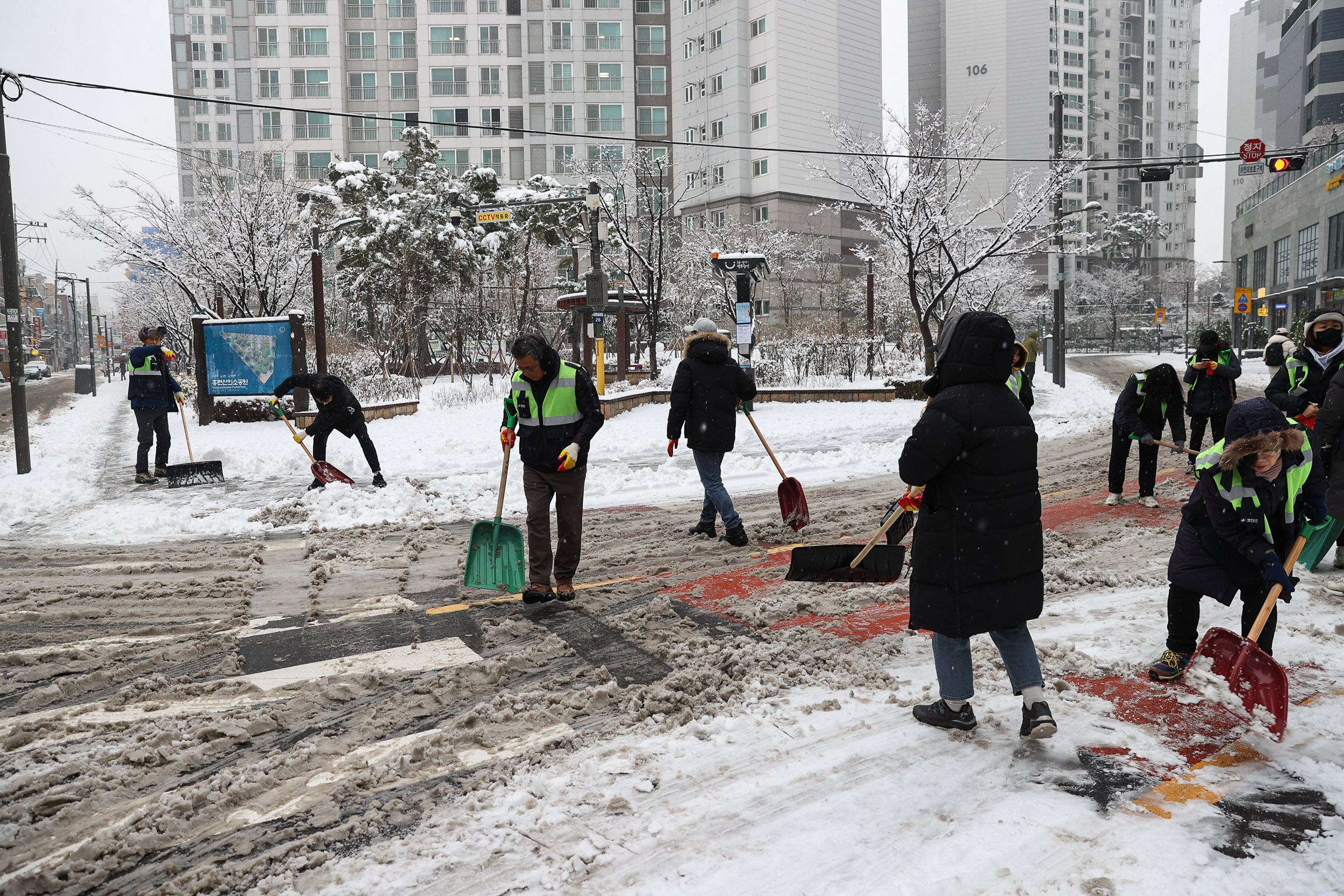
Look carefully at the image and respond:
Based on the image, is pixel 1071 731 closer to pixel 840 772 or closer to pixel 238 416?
pixel 840 772

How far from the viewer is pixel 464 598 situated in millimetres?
5879

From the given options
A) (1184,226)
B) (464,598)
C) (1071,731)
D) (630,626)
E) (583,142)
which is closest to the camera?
(1071,731)

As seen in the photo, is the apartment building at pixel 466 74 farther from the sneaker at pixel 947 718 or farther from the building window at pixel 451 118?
the sneaker at pixel 947 718

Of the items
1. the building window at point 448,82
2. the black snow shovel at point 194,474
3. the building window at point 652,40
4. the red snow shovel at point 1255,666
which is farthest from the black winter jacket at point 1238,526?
the building window at point 652,40

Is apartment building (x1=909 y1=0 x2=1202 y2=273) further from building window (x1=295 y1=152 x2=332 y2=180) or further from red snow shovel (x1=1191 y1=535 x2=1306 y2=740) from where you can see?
red snow shovel (x1=1191 y1=535 x2=1306 y2=740)

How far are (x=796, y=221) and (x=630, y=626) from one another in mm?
58667

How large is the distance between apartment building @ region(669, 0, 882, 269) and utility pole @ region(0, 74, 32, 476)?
47618mm

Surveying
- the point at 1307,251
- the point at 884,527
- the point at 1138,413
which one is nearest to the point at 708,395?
the point at 884,527

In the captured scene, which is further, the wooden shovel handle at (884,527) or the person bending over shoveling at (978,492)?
the wooden shovel handle at (884,527)

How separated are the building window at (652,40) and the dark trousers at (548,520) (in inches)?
2477

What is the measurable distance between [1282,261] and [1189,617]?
65.1 meters

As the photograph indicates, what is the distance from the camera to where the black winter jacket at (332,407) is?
10188 mm

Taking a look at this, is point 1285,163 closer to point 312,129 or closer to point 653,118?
point 653,118

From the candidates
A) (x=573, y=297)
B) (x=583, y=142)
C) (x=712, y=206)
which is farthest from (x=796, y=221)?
(x=573, y=297)
